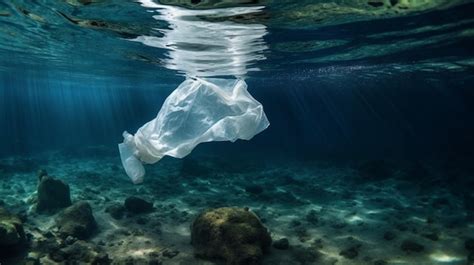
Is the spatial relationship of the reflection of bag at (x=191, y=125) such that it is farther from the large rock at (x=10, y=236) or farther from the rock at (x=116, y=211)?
the rock at (x=116, y=211)

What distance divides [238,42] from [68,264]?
10.2m

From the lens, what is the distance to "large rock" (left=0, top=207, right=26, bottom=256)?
9.85 meters

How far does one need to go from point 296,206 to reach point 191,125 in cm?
1024

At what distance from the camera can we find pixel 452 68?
933 inches

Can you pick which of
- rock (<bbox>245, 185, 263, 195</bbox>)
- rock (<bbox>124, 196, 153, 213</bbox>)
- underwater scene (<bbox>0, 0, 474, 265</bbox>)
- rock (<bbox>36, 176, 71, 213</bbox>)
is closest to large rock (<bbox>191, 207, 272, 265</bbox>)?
underwater scene (<bbox>0, 0, 474, 265</bbox>)

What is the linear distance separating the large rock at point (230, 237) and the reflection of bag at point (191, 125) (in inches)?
141

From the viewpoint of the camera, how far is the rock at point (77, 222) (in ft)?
38.9

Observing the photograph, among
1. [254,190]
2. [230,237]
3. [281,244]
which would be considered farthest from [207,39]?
[254,190]

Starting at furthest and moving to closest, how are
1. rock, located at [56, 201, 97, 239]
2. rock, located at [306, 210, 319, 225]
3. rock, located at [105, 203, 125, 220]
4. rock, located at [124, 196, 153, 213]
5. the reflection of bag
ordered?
rock, located at [124, 196, 153, 213] < rock, located at [105, 203, 125, 220] < rock, located at [306, 210, 319, 225] < rock, located at [56, 201, 97, 239] < the reflection of bag

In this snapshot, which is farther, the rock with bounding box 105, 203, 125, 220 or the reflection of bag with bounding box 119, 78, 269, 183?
the rock with bounding box 105, 203, 125, 220

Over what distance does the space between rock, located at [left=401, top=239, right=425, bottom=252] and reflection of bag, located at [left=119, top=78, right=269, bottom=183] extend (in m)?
6.52

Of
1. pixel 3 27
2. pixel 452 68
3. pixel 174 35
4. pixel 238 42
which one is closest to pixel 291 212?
pixel 238 42

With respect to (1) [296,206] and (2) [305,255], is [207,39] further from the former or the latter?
(2) [305,255]

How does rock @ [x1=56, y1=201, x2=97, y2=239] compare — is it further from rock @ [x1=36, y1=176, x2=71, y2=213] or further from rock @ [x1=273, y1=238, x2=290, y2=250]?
rock @ [x1=273, y1=238, x2=290, y2=250]
